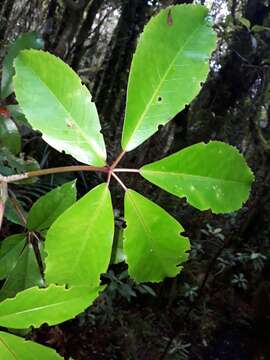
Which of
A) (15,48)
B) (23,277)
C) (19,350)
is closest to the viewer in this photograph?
(19,350)

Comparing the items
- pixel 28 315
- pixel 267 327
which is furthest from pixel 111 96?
pixel 28 315

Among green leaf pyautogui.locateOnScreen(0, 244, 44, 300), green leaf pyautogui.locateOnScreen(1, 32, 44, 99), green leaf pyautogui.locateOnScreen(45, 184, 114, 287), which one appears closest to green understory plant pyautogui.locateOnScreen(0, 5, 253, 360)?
green leaf pyautogui.locateOnScreen(45, 184, 114, 287)

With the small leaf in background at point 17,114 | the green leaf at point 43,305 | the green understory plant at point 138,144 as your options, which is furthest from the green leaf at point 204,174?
the small leaf in background at point 17,114

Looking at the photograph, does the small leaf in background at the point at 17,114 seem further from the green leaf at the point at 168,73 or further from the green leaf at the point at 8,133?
the green leaf at the point at 168,73

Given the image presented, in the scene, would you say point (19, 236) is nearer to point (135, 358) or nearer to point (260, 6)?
point (135, 358)

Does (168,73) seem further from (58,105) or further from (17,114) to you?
(17,114)

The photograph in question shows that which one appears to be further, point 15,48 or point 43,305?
point 15,48

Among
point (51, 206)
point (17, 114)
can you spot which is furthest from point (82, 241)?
point (17, 114)
